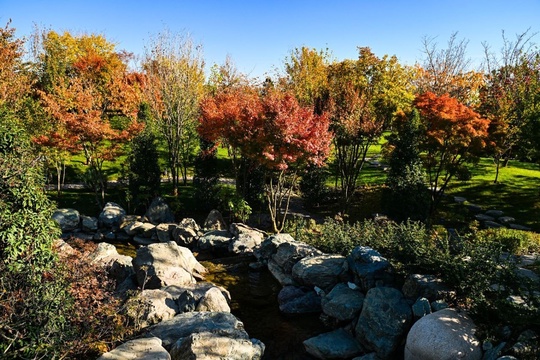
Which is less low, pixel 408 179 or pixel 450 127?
pixel 450 127

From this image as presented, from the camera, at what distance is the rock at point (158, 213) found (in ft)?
68.6

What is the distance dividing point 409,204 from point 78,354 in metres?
15.5

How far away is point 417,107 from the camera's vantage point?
2070cm

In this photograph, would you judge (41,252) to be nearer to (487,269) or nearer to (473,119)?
(487,269)

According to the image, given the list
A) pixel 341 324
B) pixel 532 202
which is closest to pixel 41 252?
pixel 341 324

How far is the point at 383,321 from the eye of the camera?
9.79m

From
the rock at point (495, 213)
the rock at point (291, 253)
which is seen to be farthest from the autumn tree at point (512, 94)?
the rock at point (291, 253)

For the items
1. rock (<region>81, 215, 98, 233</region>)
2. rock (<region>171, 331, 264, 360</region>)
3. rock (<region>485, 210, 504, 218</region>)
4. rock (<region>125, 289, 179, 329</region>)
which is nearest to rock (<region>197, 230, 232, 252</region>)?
rock (<region>81, 215, 98, 233</region>)

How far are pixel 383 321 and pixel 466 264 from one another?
8.71 ft

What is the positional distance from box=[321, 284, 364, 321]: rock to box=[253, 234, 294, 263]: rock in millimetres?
4169

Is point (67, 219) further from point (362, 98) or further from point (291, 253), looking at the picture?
point (362, 98)

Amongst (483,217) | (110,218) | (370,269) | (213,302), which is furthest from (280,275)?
(483,217)

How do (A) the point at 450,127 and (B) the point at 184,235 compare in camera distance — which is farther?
(A) the point at 450,127

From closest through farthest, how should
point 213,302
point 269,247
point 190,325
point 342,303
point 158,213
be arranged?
point 190,325
point 342,303
point 213,302
point 269,247
point 158,213
